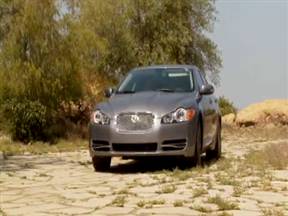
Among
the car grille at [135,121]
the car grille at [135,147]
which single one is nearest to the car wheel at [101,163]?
the car grille at [135,147]

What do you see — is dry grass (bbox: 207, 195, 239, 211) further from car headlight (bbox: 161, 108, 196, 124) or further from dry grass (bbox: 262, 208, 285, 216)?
car headlight (bbox: 161, 108, 196, 124)

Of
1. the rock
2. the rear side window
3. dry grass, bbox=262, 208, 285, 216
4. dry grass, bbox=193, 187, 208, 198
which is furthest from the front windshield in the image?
the rock

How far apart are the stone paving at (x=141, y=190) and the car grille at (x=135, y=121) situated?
0.71 m

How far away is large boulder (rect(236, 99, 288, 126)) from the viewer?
26569 mm

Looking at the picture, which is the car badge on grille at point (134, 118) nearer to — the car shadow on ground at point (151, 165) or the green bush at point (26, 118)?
the car shadow on ground at point (151, 165)

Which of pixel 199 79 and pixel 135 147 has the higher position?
pixel 199 79

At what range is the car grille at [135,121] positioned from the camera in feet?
33.5

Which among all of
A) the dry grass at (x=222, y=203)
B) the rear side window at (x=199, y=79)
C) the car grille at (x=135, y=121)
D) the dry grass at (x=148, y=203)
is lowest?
the dry grass at (x=148, y=203)

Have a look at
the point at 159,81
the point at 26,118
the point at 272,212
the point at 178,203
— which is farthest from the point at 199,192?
the point at 26,118

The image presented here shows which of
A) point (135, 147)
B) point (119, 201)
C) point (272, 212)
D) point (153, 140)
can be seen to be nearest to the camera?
point (272, 212)

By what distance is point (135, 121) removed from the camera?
10.2 metres

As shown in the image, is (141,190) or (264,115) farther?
(264,115)

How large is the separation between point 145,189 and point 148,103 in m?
2.45

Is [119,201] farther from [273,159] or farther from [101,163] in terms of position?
[273,159]
